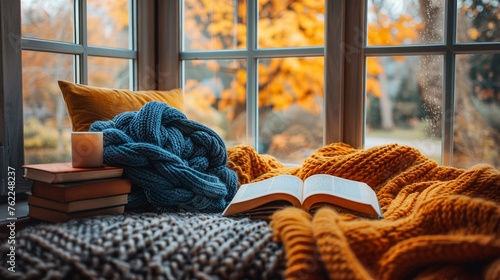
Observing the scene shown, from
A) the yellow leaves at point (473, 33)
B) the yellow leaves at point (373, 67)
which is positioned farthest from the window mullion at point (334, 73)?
the yellow leaves at point (473, 33)

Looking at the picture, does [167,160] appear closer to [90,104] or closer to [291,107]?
[90,104]

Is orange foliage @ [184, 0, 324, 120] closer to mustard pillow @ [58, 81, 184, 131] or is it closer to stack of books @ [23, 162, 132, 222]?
mustard pillow @ [58, 81, 184, 131]

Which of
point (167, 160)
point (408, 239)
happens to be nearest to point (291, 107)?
point (167, 160)

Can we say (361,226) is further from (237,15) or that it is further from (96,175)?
(237,15)

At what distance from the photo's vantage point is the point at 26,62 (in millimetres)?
1605

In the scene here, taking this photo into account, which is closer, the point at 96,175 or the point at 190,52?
the point at 96,175

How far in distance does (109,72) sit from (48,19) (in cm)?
34

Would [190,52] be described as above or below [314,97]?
above

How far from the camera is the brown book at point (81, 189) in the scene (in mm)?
1107

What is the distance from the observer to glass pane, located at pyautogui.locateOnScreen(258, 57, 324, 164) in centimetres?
189

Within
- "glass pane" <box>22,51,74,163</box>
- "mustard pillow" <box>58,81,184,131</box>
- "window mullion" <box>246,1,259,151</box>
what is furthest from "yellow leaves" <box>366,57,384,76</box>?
"glass pane" <box>22,51,74,163</box>

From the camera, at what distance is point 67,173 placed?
1.12m

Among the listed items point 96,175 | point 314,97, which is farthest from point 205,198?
point 314,97

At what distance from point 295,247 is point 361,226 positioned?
17cm
